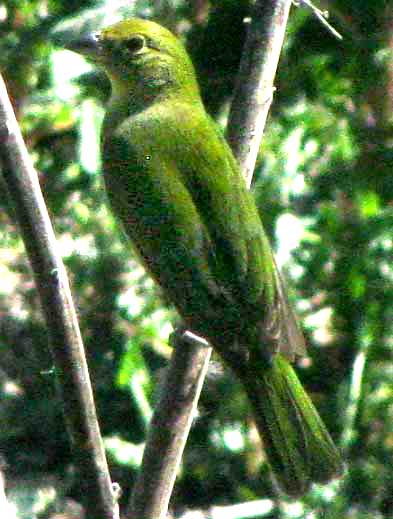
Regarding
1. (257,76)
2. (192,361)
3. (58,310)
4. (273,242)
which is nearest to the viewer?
(58,310)

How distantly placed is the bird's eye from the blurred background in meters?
0.60

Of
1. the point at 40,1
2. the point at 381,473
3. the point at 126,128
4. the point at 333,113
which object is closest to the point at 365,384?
the point at 381,473

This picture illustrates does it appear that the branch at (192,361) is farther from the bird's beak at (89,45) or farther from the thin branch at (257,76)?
the bird's beak at (89,45)

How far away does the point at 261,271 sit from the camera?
2.62 meters

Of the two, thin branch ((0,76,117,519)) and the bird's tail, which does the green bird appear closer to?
the bird's tail

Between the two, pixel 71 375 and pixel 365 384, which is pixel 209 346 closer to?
pixel 71 375

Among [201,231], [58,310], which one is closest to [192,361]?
[201,231]

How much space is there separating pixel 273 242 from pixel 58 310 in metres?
1.96

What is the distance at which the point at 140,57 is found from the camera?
3.09 meters

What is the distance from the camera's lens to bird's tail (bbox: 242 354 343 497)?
2.37 metres

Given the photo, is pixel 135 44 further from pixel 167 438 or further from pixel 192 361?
pixel 167 438

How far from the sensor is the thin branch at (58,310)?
1734 mm

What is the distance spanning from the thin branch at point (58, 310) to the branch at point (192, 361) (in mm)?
261

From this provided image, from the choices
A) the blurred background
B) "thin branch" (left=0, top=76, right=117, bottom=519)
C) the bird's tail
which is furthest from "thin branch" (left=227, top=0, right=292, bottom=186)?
the blurred background
